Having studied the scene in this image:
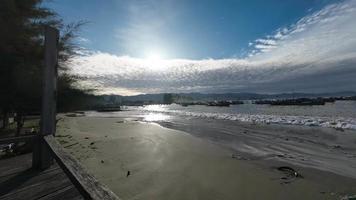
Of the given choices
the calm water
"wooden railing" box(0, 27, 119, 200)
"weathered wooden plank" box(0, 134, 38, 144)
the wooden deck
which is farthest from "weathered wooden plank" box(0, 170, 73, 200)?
the calm water

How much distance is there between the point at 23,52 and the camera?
849 centimetres

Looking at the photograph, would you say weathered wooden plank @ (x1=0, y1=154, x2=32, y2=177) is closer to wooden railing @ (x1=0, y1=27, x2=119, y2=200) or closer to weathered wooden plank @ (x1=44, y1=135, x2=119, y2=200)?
wooden railing @ (x1=0, y1=27, x2=119, y2=200)

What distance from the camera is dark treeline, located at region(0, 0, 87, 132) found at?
7492 millimetres

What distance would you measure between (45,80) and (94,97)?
29.8ft

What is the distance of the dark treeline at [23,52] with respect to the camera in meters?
7.49

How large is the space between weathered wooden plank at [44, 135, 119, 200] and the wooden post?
0.97m

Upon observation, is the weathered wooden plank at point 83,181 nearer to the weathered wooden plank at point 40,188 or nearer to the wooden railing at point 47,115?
the weathered wooden plank at point 40,188

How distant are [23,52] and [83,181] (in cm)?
763

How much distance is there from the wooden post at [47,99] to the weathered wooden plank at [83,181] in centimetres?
97

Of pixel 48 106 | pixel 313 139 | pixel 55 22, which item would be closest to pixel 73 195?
pixel 48 106

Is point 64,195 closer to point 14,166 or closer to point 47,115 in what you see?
point 47,115

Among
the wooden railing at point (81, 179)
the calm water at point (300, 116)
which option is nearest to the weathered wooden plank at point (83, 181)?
the wooden railing at point (81, 179)

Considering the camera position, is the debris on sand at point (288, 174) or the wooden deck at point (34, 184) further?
the debris on sand at point (288, 174)

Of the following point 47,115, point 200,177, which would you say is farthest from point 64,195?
point 200,177
